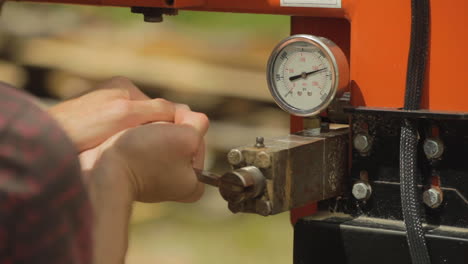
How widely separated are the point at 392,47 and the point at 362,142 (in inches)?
6.0

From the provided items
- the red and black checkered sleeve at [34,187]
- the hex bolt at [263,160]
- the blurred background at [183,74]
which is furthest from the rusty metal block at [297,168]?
the blurred background at [183,74]

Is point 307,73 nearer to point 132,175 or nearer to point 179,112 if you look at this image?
point 179,112

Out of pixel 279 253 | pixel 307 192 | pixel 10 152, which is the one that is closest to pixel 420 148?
pixel 307 192

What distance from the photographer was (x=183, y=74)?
3.45 metres

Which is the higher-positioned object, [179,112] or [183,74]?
[179,112]

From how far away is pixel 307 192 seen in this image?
134cm

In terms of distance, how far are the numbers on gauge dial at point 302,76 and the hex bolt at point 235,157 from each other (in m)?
0.17

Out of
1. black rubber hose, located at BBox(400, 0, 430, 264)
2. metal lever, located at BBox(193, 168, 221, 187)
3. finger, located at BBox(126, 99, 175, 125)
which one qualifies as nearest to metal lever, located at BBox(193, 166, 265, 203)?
metal lever, located at BBox(193, 168, 221, 187)

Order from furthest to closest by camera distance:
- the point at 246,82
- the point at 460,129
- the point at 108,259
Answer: the point at 246,82 < the point at 460,129 < the point at 108,259

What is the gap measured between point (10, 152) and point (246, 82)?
9.08 feet

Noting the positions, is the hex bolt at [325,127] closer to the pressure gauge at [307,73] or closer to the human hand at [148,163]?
the pressure gauge at [307,73]

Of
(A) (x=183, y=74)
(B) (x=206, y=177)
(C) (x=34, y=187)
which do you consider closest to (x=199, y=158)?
(B) (x=206, y=177)

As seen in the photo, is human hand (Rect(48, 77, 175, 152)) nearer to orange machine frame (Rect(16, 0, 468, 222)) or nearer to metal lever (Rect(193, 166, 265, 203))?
metal lever (Rect(193, 166, 265, 203))

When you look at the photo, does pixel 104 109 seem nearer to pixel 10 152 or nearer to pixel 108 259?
pixel 108 259
